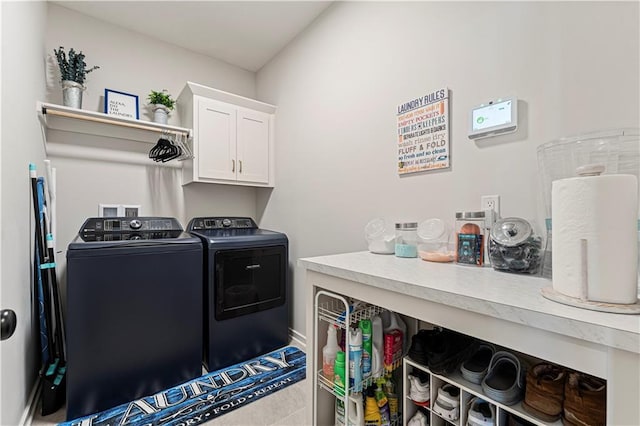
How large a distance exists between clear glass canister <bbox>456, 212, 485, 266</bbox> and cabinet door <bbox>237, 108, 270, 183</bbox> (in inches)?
74.0

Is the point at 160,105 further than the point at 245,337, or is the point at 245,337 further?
the point at 160,105

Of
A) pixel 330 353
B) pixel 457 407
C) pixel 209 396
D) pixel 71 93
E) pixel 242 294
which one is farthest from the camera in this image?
pixel 242 294

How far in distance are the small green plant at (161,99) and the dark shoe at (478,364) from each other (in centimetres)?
269

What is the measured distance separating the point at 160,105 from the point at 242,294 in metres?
1.69

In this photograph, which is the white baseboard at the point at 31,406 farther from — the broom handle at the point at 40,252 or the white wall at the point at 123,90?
the white wall at the point at 123,90

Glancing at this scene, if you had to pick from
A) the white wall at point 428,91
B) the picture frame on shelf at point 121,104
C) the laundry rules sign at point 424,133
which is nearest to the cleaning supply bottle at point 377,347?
the white wall at point 428,91

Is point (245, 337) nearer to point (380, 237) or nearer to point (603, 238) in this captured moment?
point (380, 237)

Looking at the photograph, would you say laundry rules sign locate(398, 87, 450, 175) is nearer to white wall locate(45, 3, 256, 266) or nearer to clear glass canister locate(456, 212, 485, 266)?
clear glass canister locate(456, 212, 485, 266)

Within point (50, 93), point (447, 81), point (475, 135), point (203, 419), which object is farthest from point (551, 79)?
point (50, 93)

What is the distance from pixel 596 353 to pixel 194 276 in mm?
1964

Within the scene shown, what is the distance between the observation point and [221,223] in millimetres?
2627

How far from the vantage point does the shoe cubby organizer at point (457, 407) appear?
873 mm

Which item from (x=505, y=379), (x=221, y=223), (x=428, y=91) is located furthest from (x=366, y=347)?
(x=221, y=223)

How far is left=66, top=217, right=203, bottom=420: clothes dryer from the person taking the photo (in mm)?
1568
